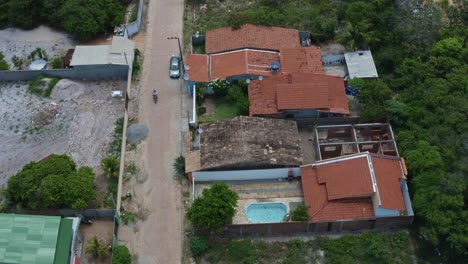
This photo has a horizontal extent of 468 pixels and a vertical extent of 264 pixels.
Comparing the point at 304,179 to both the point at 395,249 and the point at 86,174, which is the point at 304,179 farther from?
the point at 86,174

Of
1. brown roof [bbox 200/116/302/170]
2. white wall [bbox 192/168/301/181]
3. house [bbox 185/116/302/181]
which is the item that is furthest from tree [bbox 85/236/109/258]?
brown roof [bbox 200/116/302/170]

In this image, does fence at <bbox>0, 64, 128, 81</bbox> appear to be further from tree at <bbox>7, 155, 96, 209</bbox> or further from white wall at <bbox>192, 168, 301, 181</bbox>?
white wall at <bbox>192, 168, 301, 181</bbox>

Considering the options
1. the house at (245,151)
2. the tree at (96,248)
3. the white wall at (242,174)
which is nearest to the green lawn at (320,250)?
the white wall at (242,174)

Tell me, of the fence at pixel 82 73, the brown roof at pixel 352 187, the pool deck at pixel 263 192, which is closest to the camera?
the brown roof at pixel 352 187

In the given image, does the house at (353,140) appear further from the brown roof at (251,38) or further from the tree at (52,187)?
the tree at (52,187)

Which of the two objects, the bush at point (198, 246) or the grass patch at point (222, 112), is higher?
the grass patch at point (222, 112)

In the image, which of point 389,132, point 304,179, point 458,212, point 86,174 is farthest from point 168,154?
point 458,212

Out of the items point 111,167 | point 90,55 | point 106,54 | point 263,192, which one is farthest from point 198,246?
point 90,55
